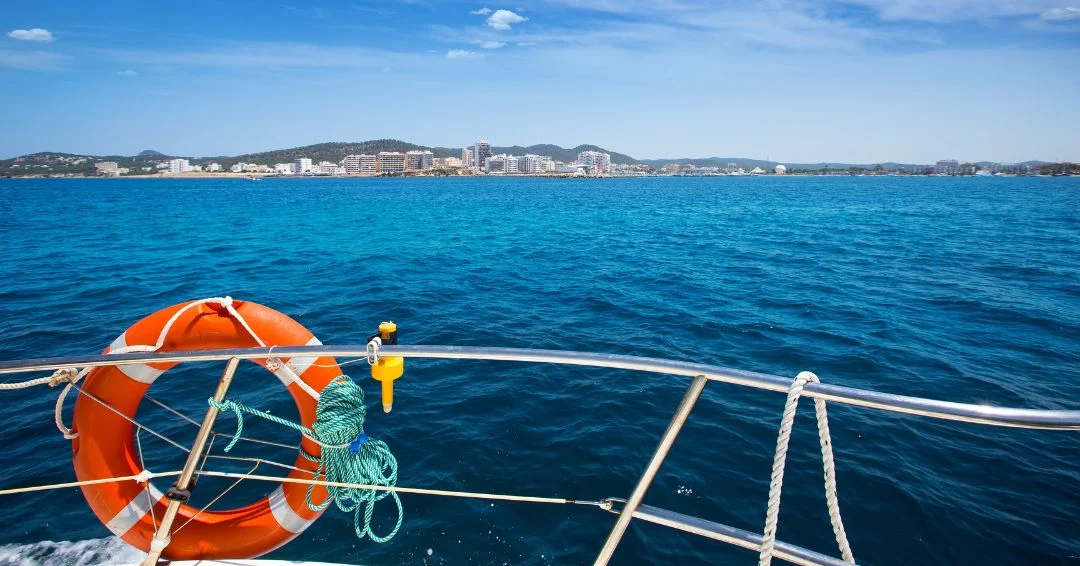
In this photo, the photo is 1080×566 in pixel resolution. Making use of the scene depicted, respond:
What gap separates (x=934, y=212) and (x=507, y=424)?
47.2 m

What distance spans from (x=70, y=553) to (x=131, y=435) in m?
2.07

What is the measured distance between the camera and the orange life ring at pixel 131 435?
10.6 feet

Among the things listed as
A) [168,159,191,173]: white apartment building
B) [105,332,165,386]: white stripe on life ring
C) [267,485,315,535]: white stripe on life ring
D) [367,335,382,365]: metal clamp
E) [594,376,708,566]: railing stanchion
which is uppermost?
[168,159,191,173]: white apartment building

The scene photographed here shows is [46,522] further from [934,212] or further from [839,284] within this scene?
[934,212]

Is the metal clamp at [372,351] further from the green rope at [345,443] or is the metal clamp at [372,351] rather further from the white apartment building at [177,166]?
the white apartment building at [177,166]

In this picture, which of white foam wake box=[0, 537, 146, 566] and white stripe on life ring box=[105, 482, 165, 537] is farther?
white foam wake box=[0, 537, 146, 566]

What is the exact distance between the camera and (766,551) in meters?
1.86

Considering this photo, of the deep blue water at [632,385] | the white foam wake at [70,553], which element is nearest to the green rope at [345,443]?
the deep blue water at [632,385]

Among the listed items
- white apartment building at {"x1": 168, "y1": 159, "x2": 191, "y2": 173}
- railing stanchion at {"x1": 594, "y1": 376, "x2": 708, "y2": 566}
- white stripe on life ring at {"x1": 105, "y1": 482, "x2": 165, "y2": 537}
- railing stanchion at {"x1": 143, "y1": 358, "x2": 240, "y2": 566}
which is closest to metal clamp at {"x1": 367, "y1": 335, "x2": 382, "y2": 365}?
railing stanchion at {"x1": 143, "y1": 358, "x2": 240, "y2": 566}

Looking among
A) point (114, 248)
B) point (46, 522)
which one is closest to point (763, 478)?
point (46, 522)

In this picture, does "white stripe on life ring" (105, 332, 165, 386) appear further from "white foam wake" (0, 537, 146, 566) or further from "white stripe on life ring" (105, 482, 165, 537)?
"white foam wake" (0, 537, 146, 566)

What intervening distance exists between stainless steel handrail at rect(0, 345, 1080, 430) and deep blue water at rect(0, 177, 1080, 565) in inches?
114

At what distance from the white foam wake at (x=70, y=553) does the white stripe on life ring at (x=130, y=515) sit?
4.64ft

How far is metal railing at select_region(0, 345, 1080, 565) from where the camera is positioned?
64.9 inches
